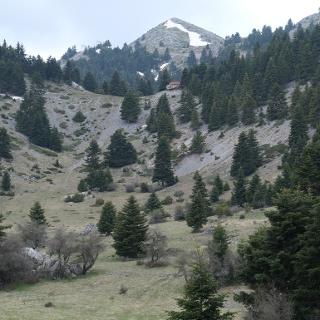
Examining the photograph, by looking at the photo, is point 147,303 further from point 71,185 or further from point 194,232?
point 71,185

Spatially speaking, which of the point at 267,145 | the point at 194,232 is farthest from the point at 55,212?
the point at 267,145

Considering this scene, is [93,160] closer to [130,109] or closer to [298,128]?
[130,109]

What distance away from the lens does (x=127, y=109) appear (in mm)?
143375

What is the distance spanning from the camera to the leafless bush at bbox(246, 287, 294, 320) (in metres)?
23.4

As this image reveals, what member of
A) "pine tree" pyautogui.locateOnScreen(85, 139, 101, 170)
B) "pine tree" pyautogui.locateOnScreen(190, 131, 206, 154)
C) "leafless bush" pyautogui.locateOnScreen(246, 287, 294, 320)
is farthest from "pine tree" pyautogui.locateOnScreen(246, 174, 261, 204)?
"pine tree" pyautogui.locateOnScreen(85, 139, 101, 170)

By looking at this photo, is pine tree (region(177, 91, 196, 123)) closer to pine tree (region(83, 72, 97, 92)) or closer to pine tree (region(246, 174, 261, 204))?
pine tree (region(246, 174, 261, 204))

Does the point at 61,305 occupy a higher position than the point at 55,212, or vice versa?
the point at 55,212

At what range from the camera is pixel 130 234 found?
49.9 meters

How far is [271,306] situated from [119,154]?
3728 inches

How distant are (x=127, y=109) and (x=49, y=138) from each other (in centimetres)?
2615

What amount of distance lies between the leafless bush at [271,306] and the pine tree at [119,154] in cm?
9129

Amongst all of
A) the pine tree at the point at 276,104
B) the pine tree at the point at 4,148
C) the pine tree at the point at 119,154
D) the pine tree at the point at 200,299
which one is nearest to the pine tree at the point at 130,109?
the pine tree at the point at 119,154

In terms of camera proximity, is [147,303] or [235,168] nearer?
[147,303]

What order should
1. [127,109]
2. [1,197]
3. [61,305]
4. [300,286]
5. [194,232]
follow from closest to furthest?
1. [300,286]
2. [61,305]
3. [194,232]
4. [1,197]
5. [127,109]
